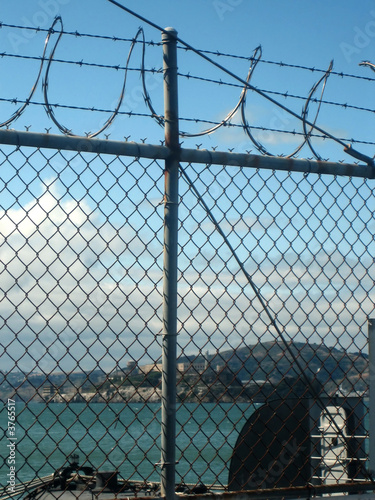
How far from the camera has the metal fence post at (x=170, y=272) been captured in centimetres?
328

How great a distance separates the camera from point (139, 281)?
10.7ft

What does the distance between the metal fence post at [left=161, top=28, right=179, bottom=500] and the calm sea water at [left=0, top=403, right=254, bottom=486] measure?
0.26 ft

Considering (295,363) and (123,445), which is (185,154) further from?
(123,445)

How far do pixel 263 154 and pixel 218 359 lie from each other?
1212 millimetres

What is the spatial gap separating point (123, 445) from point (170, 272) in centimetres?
6116

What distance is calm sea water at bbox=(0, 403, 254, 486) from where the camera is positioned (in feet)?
11.2

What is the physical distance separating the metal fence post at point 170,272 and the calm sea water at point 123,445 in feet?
0.26

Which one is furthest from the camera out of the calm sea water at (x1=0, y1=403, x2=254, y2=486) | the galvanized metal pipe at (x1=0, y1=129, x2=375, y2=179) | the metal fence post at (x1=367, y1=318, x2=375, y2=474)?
the metal fence post at (x1=367, y1=318, x2=375, y2=474)

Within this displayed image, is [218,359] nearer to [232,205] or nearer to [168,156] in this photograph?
[232,205]

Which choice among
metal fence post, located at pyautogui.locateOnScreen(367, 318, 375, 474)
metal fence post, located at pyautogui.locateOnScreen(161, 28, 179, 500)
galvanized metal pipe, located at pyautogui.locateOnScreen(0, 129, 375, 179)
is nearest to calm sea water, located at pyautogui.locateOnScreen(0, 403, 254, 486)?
metal fence post, located at pyautogui.locateOnScreen(161, 28, 179, 500)

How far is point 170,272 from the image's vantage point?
3346 mm

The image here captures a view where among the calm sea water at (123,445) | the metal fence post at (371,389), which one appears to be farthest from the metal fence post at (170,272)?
the metal fence post at (371,389)

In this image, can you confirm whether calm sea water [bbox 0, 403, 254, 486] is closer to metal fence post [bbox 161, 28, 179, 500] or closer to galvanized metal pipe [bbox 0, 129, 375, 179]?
metal fence post [bbox 161, 28, 179, 500]

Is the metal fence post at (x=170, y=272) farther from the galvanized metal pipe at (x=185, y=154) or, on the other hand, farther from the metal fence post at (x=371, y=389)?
the metal fence post at (x=371, y=389)
